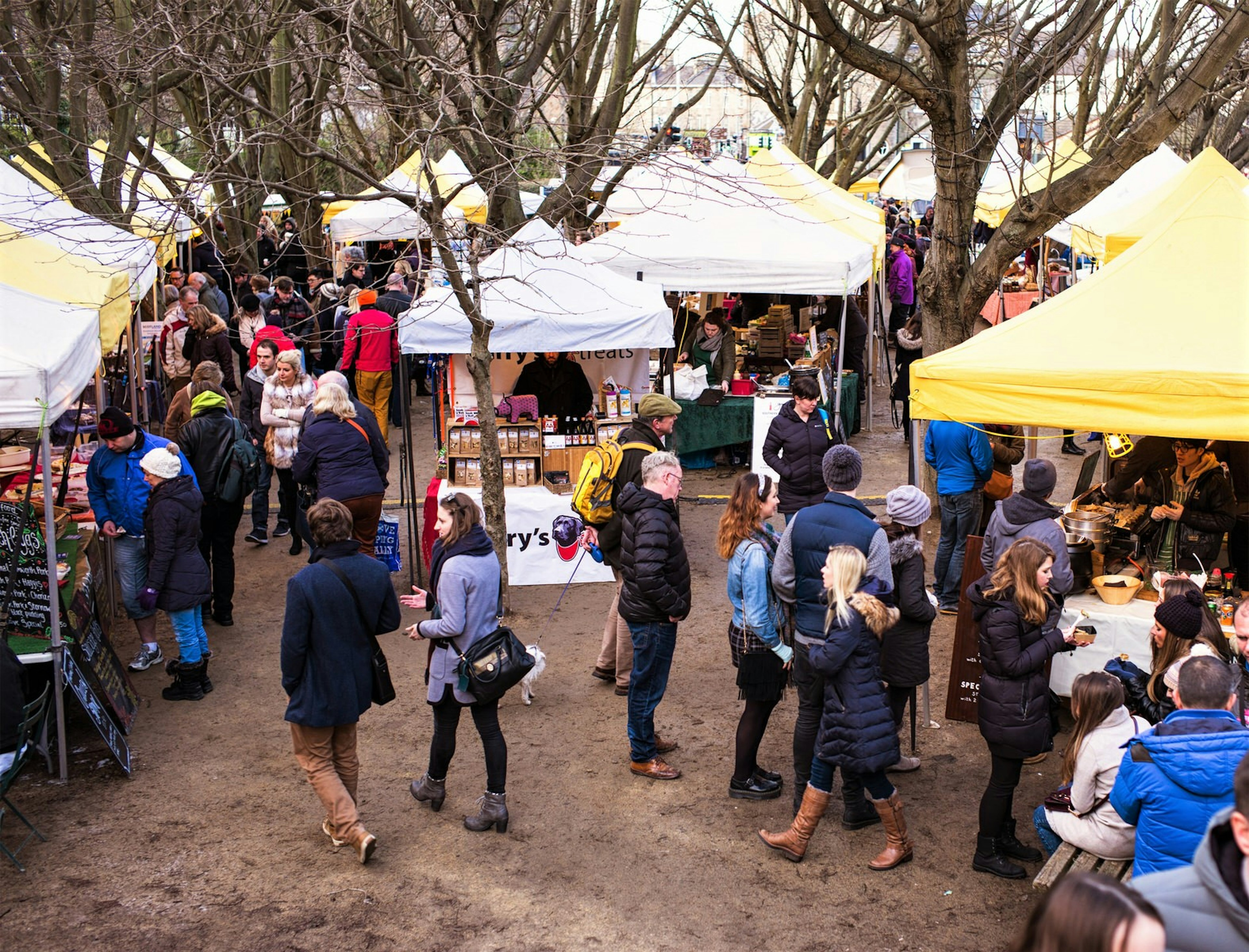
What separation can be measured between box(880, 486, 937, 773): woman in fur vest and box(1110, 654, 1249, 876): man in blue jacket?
1.67 metres

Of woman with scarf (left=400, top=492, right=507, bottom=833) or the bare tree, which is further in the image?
the bare tree

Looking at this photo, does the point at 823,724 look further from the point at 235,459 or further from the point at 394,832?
the point at 235,459

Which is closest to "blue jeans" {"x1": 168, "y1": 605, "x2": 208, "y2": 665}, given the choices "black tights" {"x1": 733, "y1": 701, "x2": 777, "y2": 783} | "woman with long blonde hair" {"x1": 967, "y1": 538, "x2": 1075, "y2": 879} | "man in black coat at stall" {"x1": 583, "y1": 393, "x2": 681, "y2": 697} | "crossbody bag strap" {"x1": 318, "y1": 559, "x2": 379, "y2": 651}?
"crossbody bag strap" {"x1": 318, "y1": 559, "x2": 379, "y2": 651}

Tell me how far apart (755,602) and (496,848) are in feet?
5.61

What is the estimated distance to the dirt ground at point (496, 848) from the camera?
493cm

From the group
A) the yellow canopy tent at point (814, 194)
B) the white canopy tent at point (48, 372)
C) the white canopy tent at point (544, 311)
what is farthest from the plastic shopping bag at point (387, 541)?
the yellow canopy tent at point (814, 194)

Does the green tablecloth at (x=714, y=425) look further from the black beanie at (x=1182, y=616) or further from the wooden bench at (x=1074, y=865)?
the wooden bench at (x=1074, y=865)

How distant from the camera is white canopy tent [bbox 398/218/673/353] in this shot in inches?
361

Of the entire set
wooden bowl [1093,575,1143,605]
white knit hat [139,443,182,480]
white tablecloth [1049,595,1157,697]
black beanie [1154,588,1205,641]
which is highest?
white knit hat [139,443,182,480]

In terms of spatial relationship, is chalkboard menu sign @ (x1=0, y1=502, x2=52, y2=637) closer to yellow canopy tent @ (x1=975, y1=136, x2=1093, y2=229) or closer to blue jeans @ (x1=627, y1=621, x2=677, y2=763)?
blue jeans @ (x1=627, y1=621, x2=677, y2=763)

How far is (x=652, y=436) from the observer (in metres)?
7.38

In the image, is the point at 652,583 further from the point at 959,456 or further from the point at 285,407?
the point at 285,407

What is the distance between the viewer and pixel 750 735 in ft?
19.2

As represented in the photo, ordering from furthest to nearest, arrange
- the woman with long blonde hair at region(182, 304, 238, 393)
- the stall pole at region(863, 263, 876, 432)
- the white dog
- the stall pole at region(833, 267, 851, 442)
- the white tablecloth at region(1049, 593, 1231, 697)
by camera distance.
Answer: the stall pole at region(863, 263, 876, 432) → the woman with long blonde hair at region(182, 304, 238, 393) → the stall pole at region(833, 267, 851, 442) → the white dog → the white tablecloth at region(1049, 593, 1231, 697)
